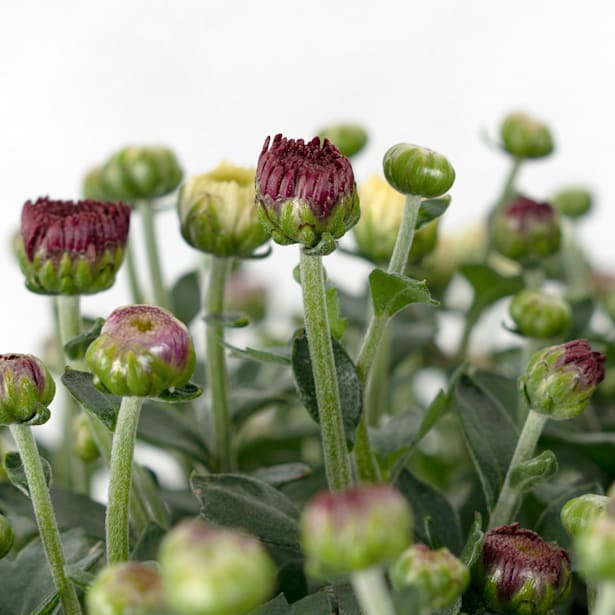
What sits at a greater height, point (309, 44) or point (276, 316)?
point (309, 44)

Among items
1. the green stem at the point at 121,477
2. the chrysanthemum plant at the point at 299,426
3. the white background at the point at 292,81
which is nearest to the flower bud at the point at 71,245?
the chrysanthemum plant at the point at 299,426

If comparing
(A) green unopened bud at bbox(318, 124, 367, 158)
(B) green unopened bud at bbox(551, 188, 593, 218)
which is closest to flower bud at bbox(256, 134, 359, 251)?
(A) green unopened bud at bbox(318, 124, 367, 158)

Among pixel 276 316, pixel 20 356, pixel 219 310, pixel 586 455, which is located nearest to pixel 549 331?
pixel 586 455

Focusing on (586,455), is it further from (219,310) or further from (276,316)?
(276,316)

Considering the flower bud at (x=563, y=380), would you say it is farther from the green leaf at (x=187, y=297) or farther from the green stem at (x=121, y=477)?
the green leaf at (x=187, y=297)

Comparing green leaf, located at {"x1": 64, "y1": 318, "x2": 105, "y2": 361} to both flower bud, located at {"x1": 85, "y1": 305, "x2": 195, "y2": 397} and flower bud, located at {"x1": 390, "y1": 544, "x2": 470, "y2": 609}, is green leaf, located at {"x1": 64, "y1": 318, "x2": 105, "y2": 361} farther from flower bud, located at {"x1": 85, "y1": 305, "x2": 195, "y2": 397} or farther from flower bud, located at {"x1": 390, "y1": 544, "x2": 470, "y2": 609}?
flower bud, located at {"x1": 390, "y1": 544, "x2": 470, "y2": 609}

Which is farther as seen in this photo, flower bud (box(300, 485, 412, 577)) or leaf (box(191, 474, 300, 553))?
leaf (box(191, 474, 300, 553))
